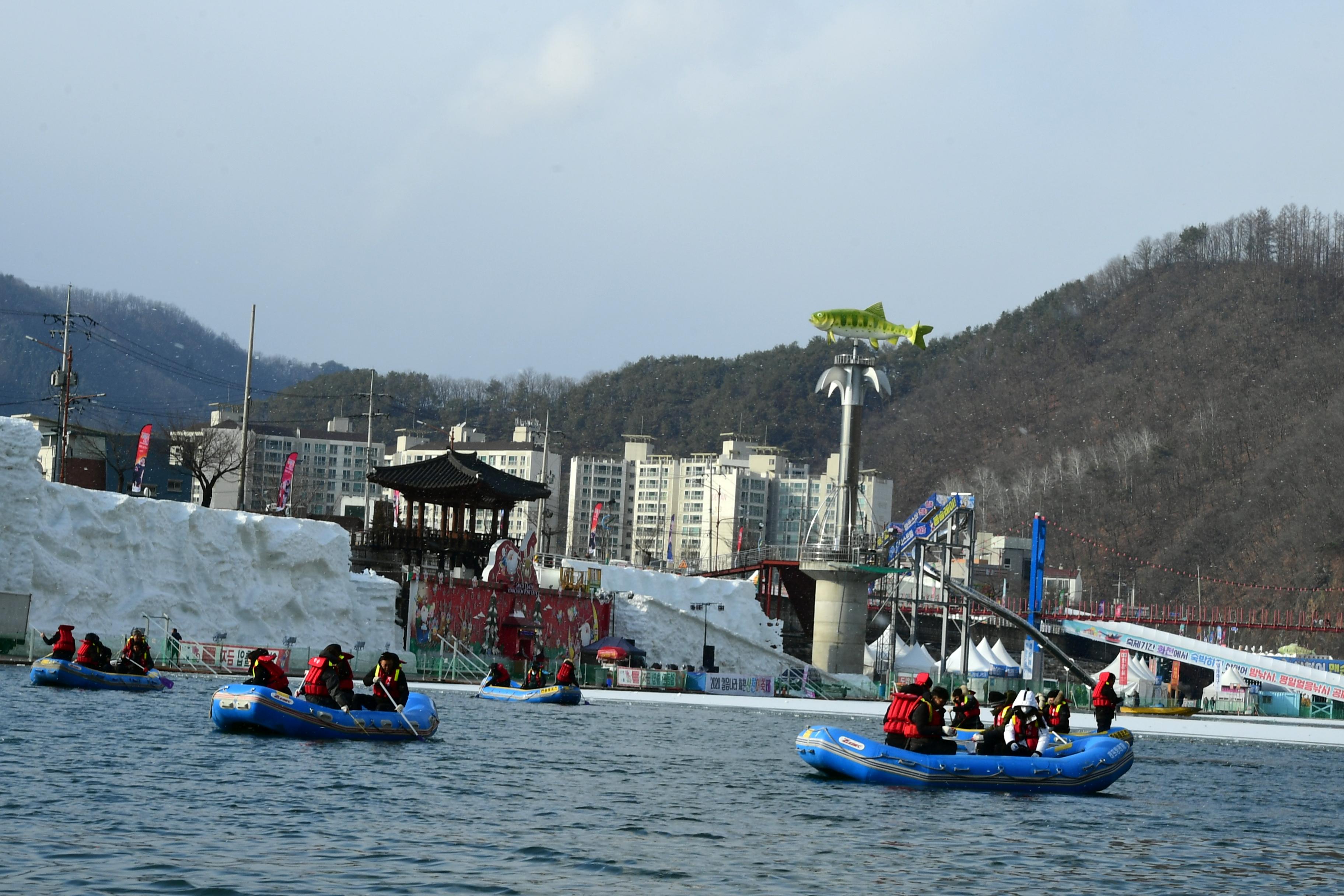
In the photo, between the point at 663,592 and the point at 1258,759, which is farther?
the point at 663,592

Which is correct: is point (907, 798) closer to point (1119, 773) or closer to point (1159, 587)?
point (1119, 773)

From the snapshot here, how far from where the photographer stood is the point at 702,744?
34.2m

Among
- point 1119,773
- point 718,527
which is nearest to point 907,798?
point 1119,773

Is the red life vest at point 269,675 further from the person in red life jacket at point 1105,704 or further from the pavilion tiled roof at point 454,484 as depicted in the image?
the pavilion tiled roof at point 454,484

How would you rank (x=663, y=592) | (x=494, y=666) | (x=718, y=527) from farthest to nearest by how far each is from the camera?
(x=718, y=527) → (x=663, y=592) → (x=494, y=666)

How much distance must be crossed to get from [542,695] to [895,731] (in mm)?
19178

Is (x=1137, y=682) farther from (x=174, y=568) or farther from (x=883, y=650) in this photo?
(x=174, y=568)

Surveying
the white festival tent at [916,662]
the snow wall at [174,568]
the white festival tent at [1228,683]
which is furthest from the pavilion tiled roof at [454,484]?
the white festival tent at [1228,683]

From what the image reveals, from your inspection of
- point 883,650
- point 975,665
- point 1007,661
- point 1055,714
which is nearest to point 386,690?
point 1055,714

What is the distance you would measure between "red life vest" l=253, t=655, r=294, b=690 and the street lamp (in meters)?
42.0

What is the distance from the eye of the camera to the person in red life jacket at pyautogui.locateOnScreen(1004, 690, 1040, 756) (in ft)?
93.0

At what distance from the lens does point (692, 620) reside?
73.1m

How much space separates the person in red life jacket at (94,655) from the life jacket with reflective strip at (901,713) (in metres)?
20.8

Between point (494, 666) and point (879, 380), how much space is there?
3912cm
